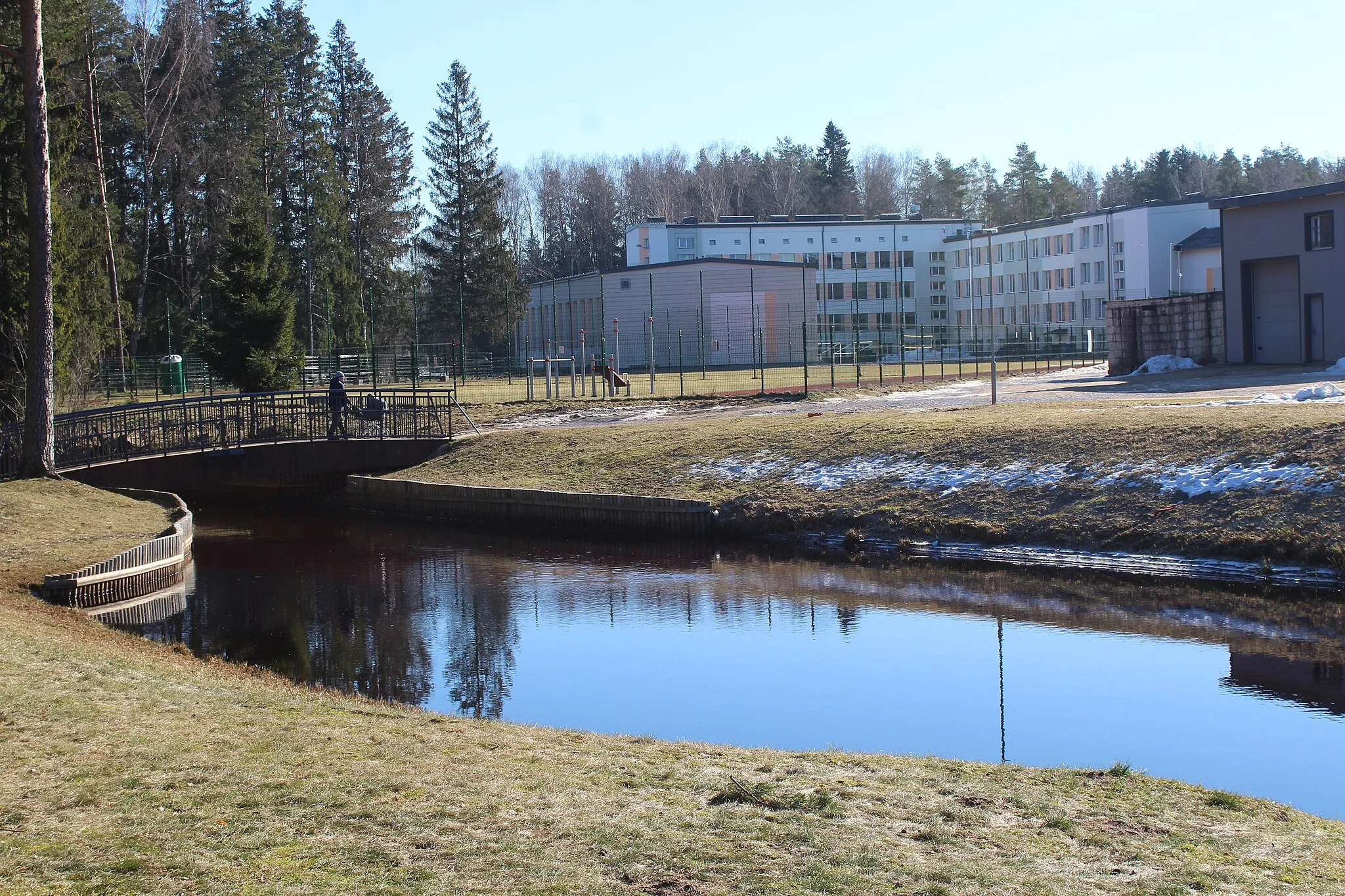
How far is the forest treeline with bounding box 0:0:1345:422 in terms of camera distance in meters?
31.8

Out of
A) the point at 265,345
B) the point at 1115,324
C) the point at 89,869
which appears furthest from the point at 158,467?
the point at 1115,324

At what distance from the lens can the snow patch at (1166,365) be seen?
3866 centimetres

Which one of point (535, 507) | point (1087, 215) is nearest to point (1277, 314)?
point (535, 507)

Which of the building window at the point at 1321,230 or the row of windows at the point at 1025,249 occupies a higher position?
the row of windows at the point at 1025,249

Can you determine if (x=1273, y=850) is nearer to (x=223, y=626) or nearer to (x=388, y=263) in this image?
(x=223, y=626)

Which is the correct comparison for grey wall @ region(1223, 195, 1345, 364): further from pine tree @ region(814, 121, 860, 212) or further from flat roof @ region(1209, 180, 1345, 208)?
pine tree @ region(814, 121, 860, 212)

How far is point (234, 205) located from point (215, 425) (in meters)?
25.5

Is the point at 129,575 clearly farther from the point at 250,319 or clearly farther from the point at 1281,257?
the point at 1281,257

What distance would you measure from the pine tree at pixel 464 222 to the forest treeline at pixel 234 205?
0.12 m

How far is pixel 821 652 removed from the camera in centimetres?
1479

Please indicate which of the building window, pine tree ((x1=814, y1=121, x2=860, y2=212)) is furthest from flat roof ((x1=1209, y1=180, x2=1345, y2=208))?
pine tree ((x1=814, y1=121, x2=860, y2=212))

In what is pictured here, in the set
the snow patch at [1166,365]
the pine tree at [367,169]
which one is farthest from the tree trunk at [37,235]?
the pine tree at [367,169]

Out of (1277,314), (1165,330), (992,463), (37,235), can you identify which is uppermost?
(37,235)

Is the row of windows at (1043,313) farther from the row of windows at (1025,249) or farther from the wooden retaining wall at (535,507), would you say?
the wooden retaining wall at (535,507)
